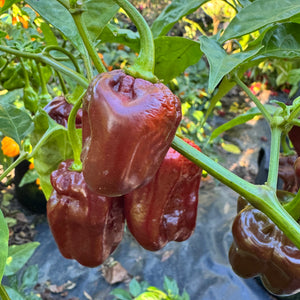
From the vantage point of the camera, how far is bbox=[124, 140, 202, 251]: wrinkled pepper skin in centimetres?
58

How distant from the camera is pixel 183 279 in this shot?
192 cm

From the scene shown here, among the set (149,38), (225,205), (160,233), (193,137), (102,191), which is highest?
(149,38)

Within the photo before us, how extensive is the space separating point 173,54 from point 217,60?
0.19m

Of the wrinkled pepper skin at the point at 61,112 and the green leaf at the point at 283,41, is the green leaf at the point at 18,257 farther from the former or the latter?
the green leaf at the point at 283,41

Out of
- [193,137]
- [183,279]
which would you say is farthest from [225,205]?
[183,279]

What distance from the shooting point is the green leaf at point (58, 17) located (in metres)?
0.49

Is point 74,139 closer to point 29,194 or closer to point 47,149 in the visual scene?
point 47,149

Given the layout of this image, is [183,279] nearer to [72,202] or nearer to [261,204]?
[72,202]

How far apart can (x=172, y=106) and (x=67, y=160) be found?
271mm

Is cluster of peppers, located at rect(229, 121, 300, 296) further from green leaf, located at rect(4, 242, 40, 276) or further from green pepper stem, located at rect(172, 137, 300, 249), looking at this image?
green leaf, located at rect(4, 242, 40, 276)

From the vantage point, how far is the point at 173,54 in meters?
0.61

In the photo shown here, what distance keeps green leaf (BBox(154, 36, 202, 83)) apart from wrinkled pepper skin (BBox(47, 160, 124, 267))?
0.22 meters

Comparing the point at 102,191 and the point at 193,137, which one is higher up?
the point at 102,191

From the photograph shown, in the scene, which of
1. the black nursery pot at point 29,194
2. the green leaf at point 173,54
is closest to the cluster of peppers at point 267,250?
the green leaf at point 173,54
